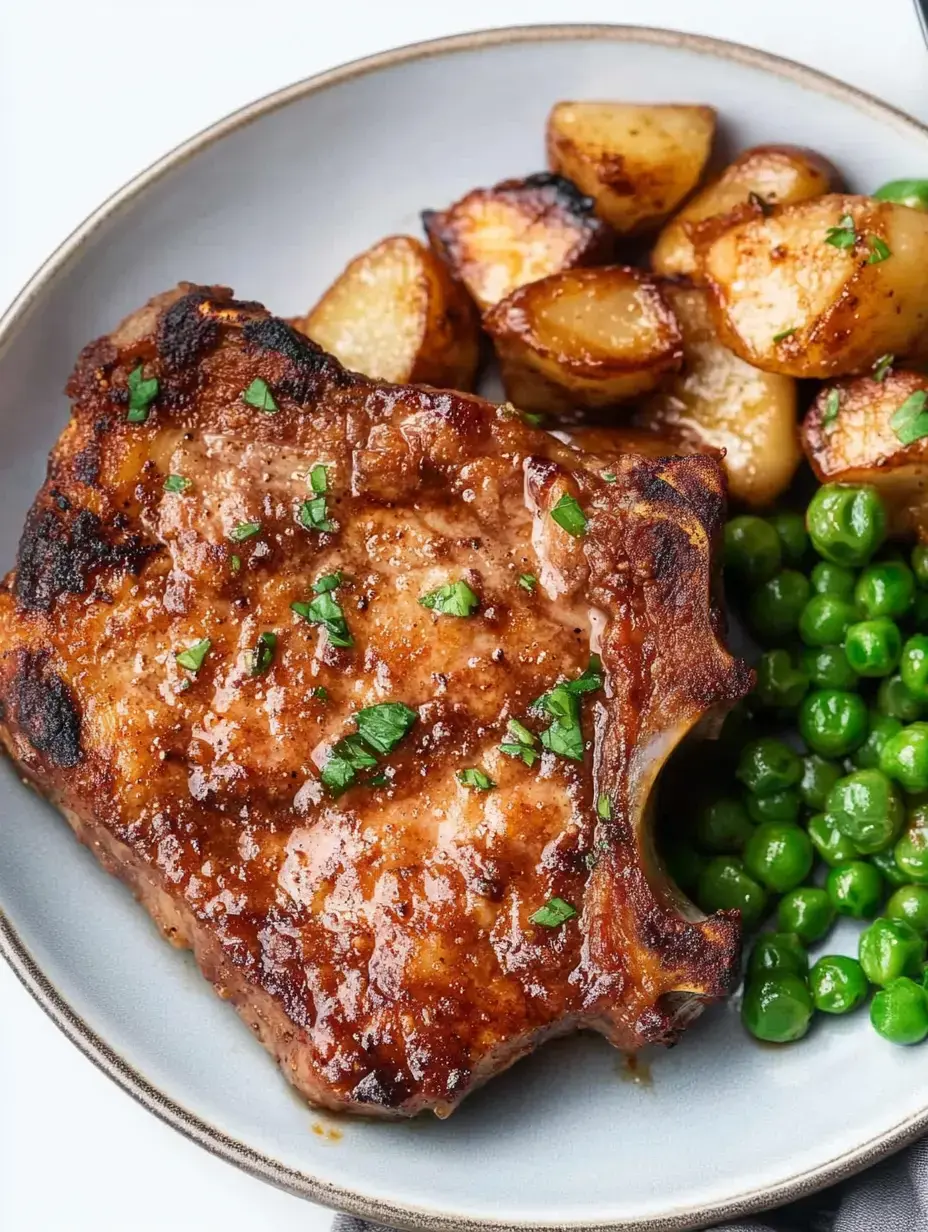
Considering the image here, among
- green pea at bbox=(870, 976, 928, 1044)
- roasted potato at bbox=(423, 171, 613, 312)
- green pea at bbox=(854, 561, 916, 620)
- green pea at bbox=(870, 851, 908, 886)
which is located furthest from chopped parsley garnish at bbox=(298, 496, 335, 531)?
green pea at bbox=(870, 976, 928, 1044)

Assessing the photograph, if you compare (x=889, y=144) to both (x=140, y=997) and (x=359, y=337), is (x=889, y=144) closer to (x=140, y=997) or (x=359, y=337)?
(x=359, y=337)

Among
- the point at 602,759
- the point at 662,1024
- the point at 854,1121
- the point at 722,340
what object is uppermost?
the point at 722,340

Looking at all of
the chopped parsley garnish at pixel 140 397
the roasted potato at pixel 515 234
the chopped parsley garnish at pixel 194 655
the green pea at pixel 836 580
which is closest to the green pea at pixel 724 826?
the green pea at pixel 836 580

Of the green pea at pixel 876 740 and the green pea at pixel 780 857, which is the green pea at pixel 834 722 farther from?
the green pea at pixel 780 857

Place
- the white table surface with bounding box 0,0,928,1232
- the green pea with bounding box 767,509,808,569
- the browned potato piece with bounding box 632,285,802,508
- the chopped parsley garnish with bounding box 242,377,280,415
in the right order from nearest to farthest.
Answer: the chopped parsley garnish with bounding box 242,377,280,415, the browned potato piece with bounding box 632,285,802,508, the green pea with bounding box 767,509,808,569, the white table surface with bounding box 0,0,928,1232

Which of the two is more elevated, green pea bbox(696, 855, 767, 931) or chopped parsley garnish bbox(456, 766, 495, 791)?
chopped parsley garnish bbox(456, 766, 495, 791)

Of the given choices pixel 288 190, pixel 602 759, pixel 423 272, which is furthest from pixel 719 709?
pixel 288 190

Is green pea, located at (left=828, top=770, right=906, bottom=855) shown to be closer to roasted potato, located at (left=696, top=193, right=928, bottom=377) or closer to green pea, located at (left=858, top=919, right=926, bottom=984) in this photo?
green pea, located at (left=858, top=919, right=926, bottom=984)
